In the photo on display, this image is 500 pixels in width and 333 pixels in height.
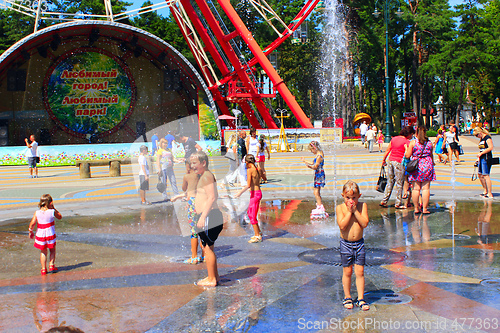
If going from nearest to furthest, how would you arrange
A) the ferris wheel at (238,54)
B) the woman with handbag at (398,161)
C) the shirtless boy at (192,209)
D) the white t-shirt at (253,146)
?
the shirtless boy at (192,209), the woman with handbag at (398,161), the white t-shirt at (253,146), the ferris wheel at (238,54)

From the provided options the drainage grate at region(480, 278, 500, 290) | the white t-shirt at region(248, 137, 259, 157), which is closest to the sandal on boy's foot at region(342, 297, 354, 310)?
the drainage grate at region(480, 278, 500, 290)

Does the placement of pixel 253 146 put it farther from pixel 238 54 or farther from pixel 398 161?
pixel 238 54

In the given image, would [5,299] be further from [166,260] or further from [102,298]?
[166,260]

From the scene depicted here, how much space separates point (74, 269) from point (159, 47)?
2976cm

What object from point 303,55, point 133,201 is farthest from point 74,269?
point 303,55

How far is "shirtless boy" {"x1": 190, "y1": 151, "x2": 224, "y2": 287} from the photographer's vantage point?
5988mm

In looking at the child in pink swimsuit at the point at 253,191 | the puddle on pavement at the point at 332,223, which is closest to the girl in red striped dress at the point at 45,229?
the puddle on pavement at the point at 332,223

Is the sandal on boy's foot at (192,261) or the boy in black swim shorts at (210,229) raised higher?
the boy in black swim shorts at (210,229)

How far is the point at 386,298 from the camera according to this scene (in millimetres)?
5340

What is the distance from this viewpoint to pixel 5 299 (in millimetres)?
5633

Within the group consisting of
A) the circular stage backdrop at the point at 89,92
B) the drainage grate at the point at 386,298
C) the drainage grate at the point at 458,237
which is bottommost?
the drainage grate at the point at 386,298

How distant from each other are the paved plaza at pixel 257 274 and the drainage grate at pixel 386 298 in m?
0.01

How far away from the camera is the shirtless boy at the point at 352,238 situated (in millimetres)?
5090

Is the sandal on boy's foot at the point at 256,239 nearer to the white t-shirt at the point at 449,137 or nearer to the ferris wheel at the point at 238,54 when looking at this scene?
the white t-shirt at the point at 449,137
